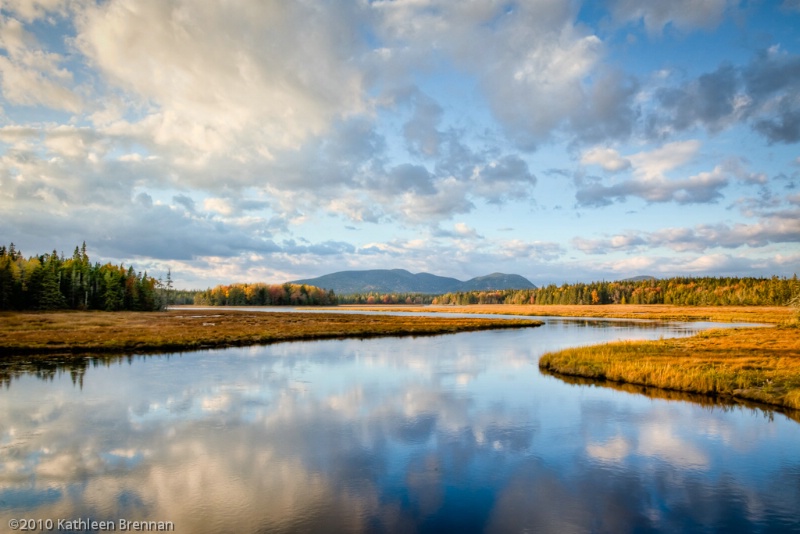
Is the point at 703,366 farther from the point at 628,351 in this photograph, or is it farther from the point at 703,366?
the point at 628,351

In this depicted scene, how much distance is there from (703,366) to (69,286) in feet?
369

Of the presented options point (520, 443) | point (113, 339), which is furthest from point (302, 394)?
point (113, 339)

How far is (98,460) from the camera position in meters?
14.8

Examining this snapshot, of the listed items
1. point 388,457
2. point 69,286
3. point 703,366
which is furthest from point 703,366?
point 69,286

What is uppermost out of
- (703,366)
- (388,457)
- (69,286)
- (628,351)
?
(69,286)

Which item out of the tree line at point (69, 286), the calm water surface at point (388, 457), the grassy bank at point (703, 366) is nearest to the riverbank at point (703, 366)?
the grassy bank at point (703, 366)

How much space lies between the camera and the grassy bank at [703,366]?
2431cm

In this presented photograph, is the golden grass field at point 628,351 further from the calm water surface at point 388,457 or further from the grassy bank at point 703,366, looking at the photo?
the calm water surface at point 388,457

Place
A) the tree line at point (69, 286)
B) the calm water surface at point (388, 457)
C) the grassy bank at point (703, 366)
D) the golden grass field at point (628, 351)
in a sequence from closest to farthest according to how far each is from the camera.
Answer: the calm water surface at point (388, 457), the grassy bank at point (703, 366), the golden grass field at point (628, 351), the tree line at point (69, 286)

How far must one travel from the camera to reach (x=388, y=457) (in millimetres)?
15555

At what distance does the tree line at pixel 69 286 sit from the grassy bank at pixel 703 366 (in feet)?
310

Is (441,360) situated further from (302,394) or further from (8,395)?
(8,395)

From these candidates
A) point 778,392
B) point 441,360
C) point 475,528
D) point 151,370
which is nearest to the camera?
point 475,528

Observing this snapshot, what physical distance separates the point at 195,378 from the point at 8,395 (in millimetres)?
9213
